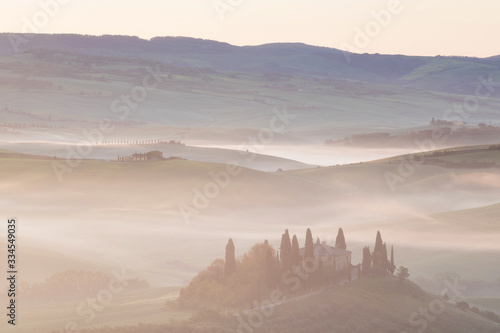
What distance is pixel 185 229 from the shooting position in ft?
569

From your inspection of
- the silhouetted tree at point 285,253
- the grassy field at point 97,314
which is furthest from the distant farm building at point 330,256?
the grassy field at point 97,314

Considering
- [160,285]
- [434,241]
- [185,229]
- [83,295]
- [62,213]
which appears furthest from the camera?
[62,213]

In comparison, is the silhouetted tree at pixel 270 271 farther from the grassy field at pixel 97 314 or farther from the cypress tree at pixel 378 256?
the cypress tree at pixel 378 256

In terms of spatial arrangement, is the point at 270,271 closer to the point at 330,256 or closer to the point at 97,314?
the point at 330,256

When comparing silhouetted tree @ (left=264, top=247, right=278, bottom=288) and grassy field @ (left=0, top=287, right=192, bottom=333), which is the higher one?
silhouetted tree @ (left=264, top=247, right=278, bottom=288)

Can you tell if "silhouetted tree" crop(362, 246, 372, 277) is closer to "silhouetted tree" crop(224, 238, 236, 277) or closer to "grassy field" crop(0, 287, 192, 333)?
"silhouetted tree" crop(224, 238, 236, 277)

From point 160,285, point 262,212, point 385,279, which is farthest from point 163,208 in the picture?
point 385,279

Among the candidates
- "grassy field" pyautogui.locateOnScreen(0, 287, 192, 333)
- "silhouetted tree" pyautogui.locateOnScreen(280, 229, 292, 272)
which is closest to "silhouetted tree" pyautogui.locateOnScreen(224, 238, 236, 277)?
"silhouetted tree" pyautogui.locateOnScreen(280, 229, 292, 272)

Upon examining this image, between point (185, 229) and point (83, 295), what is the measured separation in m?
57.3

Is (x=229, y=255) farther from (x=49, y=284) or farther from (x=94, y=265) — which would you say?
(x=94, y=265)

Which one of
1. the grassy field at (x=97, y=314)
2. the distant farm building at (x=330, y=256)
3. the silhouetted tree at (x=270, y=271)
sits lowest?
the grassy field at (x=97, y=314)

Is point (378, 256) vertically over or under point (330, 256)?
over

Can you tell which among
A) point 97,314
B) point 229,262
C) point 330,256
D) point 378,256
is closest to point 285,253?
point 229,262

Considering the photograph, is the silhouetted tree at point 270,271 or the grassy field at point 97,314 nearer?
the grassy field at point 97,314
